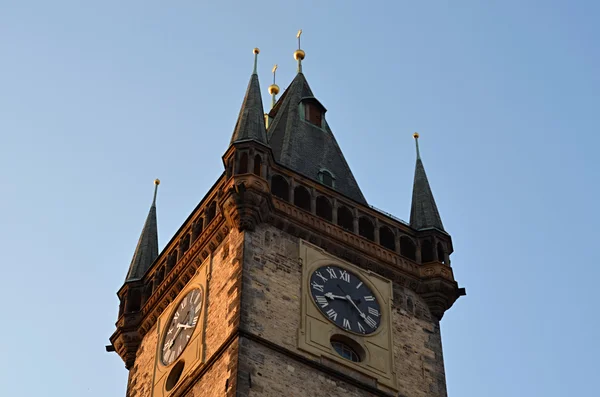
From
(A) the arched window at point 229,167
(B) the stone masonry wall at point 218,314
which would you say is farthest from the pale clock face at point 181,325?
(A) the arched window at point 229,167

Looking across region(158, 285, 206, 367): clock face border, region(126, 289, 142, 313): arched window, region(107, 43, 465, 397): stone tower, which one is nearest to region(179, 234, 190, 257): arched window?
region(107, 43, 465, 397): stone tower

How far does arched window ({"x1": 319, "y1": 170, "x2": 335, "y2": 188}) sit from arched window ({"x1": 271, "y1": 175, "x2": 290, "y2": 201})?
266 cm

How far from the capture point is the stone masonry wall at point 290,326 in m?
33.4

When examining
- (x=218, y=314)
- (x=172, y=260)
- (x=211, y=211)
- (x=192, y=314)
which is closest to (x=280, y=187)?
(x=211, y=211)

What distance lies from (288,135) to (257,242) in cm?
748

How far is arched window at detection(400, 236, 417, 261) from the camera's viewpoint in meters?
39.8

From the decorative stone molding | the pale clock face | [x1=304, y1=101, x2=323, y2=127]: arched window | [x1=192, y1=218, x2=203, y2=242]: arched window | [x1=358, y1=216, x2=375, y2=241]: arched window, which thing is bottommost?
the pale clock face

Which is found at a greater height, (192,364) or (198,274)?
(198,274)

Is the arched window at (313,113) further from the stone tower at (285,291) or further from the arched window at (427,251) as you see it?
the arched window at (427,251)

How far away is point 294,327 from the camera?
3478 centimetres

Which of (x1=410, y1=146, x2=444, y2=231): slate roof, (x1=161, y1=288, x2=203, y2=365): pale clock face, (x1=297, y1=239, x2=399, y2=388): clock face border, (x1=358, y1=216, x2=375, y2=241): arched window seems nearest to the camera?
(x1=297, y1=239, x2=399, y2=388): clock face border

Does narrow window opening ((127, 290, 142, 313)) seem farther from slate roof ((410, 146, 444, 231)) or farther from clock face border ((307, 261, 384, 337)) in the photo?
slate roof ((410, 146, 444, 231))

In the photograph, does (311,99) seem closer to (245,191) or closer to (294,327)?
(245,191)

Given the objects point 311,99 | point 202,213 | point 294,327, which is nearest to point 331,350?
point 294,327
